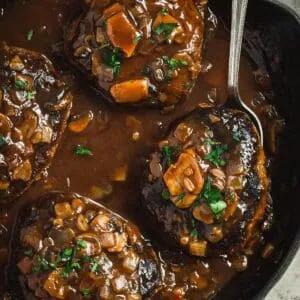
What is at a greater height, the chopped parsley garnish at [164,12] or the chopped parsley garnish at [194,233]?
the chopped parsley garnish at [164,12]

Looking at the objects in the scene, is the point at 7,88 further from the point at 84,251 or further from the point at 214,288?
the point at 214,288

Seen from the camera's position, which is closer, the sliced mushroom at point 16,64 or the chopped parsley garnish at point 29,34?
the sliced mushroom at point 16,64

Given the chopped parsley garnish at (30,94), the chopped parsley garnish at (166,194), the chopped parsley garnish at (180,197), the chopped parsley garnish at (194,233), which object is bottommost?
the chopped parsley garnish at (194,233)

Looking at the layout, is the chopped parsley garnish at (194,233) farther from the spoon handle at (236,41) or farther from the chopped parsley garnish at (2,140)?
the chopped parsley garnish at (2,140)

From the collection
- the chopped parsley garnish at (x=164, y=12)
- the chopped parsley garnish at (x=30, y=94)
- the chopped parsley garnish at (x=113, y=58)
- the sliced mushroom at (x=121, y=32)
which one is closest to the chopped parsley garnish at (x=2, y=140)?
the chopped parsley garnish at (x=30, y=94)

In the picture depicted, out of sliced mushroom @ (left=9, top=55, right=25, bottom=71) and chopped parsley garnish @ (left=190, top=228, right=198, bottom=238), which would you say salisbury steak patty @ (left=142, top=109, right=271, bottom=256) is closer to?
chopped parsley garnish @ (left=190, top=228, right=198, bottom=238)

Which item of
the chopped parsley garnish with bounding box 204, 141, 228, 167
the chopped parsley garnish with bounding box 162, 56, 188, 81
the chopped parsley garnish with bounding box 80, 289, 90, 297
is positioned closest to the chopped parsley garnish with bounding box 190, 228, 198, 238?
the chopped parsley garnish with bounding box 204, 141, 228, 167

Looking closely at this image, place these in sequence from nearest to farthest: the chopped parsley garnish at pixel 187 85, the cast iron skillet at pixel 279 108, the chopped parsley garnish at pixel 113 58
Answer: the chopped parsley garnish at pixel 113 58
the chopped parsley garnish at pixel 187 85
the cast iron skillet at pixel 279 108

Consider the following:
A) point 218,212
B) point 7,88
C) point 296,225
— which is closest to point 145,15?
point 7,88
